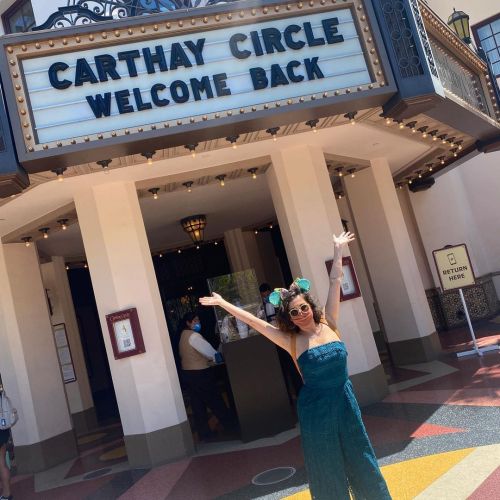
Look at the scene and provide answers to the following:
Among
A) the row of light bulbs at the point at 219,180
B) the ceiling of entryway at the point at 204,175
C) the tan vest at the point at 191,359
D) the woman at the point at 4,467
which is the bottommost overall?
the woman at the point at 4,467

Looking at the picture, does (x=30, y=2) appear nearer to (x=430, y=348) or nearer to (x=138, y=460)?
(x=138, y=460)

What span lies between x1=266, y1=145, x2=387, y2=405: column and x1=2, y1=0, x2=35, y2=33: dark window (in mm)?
6706

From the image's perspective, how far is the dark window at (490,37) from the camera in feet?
47.2

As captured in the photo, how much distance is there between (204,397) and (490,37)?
12334mm

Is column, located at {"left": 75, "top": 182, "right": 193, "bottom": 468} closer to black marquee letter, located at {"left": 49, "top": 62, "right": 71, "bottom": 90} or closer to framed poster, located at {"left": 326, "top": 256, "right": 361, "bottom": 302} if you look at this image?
black marquee letter, located at {"left": 49, "top": 62, "right": 71, "bottom": 90}

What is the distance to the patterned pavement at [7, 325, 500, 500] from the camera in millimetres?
4680

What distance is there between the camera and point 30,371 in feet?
29.2

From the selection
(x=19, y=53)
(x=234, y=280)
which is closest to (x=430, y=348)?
(x=234, y=280)

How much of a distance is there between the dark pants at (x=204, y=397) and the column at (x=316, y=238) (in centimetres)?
200

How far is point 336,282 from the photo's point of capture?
12.6 ft

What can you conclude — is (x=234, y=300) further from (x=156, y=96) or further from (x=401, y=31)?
(x=401, y=31)

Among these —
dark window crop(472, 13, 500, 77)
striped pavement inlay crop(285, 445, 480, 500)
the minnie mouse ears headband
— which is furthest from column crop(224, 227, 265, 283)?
the minnie mouse ears headband

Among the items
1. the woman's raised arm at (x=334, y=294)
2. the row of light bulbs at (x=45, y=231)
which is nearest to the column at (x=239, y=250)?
the row of light bulbs at (x=45, y=231)

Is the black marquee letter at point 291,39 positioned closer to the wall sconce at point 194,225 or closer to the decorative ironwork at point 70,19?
the decorative ironwork at point 70,19
